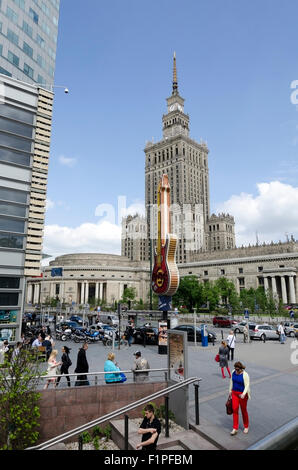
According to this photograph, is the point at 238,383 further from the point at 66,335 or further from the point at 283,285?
the point at 283,285

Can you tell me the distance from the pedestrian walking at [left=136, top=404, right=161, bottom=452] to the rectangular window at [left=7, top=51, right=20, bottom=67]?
33.7 m

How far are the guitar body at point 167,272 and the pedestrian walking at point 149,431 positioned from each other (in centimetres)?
1332

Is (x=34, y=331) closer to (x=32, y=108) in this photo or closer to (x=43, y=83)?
(x=32, y=108)

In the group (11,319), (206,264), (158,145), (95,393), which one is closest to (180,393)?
(95,393)

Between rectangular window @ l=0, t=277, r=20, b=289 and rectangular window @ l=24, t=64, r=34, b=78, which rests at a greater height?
rectangular window @ l=24, t=64, r=34, b=78

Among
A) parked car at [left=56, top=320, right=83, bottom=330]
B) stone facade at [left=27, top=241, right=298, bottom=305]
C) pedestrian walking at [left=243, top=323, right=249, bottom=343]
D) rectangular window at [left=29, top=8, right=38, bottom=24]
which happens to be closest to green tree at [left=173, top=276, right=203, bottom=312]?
stone facade at [left=27, top=241, right=298, bottom=305]

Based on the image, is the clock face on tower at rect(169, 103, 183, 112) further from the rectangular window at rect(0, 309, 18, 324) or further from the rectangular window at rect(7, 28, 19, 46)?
the rectangular window at rect(0, 309, 18, 324)

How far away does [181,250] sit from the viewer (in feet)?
453

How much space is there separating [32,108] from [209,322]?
142 ft

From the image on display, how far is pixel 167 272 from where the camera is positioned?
2081 cm

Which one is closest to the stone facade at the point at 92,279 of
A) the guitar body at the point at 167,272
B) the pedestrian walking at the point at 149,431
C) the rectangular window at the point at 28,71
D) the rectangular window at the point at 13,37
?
the rectangular window at the point at 28,71

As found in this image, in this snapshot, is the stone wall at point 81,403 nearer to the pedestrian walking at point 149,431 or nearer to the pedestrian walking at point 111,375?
the pedestrian walking at point 111,375

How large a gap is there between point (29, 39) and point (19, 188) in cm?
1717

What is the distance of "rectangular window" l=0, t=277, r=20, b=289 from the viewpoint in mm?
26139
